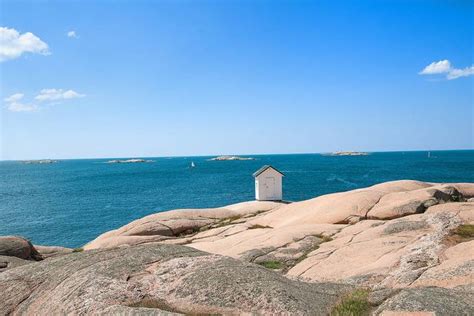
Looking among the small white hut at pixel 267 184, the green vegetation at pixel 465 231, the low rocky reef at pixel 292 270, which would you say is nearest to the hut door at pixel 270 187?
the small white hut at pixel 267 184

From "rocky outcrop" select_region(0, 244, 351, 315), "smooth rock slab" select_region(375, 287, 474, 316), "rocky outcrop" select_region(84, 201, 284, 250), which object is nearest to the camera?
"smooth rock slab" select_region(375, 287, 474, 316)

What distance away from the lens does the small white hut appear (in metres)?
45.4

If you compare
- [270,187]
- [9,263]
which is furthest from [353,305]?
[270,187]

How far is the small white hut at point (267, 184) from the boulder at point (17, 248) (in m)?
28.3

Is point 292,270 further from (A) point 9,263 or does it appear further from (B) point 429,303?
(A) point 9,263

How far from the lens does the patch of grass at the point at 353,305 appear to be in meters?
7.51

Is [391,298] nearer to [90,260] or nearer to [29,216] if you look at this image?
[90,260]

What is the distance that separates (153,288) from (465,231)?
16.6 metres

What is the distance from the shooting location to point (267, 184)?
4559 centimetres

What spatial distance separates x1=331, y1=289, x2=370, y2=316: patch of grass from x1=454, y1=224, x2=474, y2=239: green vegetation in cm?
1221

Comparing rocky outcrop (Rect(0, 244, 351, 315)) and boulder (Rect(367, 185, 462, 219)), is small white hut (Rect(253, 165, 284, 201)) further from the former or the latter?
rocky outcrop (Rect(0, 244, 351, 315))

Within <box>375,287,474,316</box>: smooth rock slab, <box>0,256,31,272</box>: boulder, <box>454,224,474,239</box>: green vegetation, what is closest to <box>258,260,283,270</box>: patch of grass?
<box>454,224,474,239</box>: green vegetation

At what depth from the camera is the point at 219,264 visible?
9094 mm

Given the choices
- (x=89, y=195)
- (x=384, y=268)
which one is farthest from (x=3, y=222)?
(x=384, y=268)
